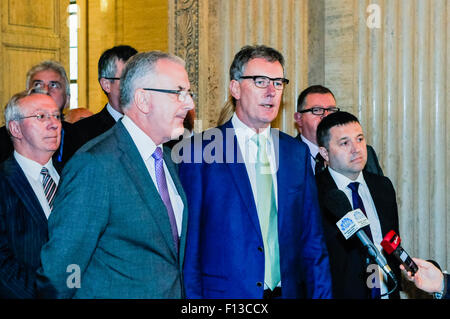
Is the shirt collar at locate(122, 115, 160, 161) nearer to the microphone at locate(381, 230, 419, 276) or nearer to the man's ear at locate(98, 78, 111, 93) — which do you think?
the microphone at locate(381, 230, 419, 276)

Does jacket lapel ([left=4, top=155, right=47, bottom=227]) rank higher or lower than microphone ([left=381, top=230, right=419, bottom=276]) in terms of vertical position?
higher

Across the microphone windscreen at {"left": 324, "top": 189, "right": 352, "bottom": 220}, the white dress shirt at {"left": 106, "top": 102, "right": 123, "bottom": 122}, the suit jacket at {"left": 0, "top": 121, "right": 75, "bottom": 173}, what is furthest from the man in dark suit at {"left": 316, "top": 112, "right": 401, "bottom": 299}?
the suit jacket at {"left": 0, "top": 121, "right": 75, "bottom": 173}

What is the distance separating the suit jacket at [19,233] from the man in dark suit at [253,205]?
2.19 ft

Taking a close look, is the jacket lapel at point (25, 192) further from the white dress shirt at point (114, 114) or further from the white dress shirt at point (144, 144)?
the white dress shirt at point (114, 114)

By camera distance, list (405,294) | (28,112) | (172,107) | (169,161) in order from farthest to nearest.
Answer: (405,294)
(28,112)
(169,161)
(172,107)

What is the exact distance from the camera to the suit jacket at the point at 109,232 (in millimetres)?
1939

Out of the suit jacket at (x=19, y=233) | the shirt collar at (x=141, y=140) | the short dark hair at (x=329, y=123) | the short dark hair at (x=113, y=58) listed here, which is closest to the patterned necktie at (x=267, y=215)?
the shirt collar at (x=141, y=140)

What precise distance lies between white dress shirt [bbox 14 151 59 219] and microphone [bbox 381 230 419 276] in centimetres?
151

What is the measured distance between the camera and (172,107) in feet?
7.39

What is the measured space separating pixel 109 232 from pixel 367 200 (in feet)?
5.60

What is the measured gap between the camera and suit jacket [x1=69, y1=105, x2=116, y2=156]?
11.8 ft
